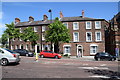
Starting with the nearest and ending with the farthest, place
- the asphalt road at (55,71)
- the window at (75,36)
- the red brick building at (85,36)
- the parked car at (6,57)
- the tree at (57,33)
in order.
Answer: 1. the asphalt road at (55,71)
2. the parked car at (6,57)
3. the tree at (57,33)
4. the red brick building at (85,36)
5. the window at (75,36)

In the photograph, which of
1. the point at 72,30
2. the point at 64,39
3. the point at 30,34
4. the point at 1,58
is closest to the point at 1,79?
the point at 1,58

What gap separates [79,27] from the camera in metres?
29.9

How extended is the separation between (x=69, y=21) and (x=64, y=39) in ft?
24.4

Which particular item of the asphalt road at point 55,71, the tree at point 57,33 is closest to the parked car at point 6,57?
the asphalt road at point 55,71

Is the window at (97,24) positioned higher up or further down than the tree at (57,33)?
higher up

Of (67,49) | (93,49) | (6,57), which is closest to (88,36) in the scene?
(93,49)

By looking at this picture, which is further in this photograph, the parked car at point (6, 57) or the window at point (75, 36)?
the window at point (75, 36)

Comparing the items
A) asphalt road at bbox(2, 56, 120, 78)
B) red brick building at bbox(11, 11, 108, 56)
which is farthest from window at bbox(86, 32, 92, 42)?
asphalt road at bbox(2, 56, 120, 78)

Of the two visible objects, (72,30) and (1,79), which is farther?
(72,30)

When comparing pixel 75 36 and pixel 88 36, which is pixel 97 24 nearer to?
pixel 88 36

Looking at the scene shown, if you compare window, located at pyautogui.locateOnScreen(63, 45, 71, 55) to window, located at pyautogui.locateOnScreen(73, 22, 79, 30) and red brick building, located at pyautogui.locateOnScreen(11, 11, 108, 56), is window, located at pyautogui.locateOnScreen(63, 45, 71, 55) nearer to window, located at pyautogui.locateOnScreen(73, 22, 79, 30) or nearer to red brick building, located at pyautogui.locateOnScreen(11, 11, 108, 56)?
red brick building, located at pyautogui.locateOnScreen(11, 11, 108, 56)

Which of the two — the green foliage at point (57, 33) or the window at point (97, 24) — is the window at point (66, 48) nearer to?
the green foliage at point (57, 33)

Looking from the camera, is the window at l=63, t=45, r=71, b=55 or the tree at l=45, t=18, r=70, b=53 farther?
the window at l=63, t=45, r=71, b=55

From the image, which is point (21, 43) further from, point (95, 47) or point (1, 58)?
point (1, 58)
